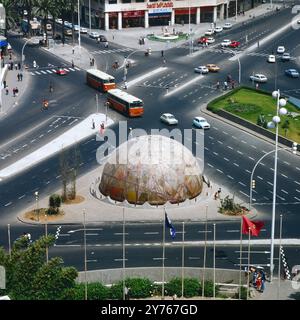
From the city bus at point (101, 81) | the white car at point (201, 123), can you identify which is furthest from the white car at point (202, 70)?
the white car at point (201, 123)

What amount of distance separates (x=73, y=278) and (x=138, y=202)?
96.9 ft

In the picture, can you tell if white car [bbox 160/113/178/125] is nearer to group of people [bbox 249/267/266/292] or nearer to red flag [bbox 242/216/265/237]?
group of people [bbox 249/267/266/292]

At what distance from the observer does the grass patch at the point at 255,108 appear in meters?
112

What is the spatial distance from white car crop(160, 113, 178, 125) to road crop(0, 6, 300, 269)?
97 centimetres

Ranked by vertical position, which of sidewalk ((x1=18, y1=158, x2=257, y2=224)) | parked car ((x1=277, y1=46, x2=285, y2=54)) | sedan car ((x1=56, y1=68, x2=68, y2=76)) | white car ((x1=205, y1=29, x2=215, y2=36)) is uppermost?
sidewalk ((x1=18, y1=158, x2=257, y2=224))

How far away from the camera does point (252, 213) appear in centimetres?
8469

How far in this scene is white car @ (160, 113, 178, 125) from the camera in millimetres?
117812

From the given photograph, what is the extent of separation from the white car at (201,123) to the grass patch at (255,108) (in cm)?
Answer: 653

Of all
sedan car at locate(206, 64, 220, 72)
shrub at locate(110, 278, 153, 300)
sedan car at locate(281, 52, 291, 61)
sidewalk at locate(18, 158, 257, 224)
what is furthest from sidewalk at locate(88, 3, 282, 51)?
shrub at locate(110, 278, 153, 300)

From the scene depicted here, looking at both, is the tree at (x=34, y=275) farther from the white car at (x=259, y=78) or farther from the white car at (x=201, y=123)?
the white car at (x=259, y=78)

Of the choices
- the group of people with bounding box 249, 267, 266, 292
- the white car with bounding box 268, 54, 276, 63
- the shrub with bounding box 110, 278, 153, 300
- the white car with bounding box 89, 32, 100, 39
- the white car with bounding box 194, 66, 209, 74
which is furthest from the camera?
the white car with bounding box 89, 32, 100, 39

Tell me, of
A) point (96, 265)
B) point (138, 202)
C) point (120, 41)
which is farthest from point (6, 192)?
point (120, 41)

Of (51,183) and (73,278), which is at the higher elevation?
(73,278)
